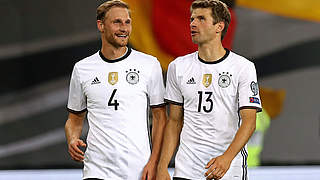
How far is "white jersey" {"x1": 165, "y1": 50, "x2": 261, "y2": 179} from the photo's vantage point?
11.4ft

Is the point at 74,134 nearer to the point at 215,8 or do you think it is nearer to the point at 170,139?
the point at 170,139

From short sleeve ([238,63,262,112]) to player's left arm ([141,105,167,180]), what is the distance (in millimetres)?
509

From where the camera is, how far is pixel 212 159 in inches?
130

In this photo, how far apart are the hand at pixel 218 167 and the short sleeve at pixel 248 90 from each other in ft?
1.15

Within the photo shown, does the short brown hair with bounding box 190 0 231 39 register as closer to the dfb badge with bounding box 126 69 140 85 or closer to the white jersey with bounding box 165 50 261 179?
the white jersey with bounding box 165 50 261 179

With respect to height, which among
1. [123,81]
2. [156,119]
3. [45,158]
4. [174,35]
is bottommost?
[45,158]

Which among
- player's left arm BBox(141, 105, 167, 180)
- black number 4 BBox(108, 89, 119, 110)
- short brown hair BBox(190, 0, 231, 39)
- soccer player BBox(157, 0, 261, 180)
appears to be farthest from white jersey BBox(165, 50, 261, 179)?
black number 4 BBox(108, 89, 119, 110)

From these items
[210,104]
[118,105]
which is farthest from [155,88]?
[210,104]

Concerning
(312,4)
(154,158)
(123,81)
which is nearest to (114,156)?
(154,158)

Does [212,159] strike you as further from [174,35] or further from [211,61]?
[174,35]

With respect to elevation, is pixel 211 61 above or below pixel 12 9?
below

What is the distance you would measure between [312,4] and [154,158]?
17.0ft

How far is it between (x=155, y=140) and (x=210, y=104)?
1.33 ft

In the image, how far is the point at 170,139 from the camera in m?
3.56
